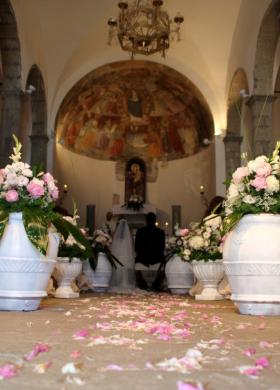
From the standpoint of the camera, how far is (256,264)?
13.5 feet

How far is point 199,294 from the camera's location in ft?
22.4

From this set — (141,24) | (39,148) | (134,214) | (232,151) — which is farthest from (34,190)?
(134,214)

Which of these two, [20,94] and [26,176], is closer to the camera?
[26,176]

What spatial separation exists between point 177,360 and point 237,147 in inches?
552

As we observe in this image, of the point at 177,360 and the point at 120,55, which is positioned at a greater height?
the point at 120,55

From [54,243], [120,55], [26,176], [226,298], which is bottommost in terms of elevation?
[226,298]

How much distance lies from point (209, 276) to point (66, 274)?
1.96 metres

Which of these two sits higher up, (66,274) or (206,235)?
(206,235)

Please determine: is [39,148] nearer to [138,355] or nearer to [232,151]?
[232,151]

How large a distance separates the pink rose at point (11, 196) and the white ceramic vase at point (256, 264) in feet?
6.45

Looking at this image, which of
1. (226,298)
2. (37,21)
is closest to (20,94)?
(37,21)

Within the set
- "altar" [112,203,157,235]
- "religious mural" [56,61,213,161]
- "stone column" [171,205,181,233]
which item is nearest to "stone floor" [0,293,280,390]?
"religious mural" [56,61,213,161]

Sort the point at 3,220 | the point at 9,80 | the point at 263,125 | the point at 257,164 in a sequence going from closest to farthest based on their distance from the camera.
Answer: the point at 257,164, the point at 3,220, the point at 263,125, the point at 9,80

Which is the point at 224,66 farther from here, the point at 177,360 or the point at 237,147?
the point at 177,360
